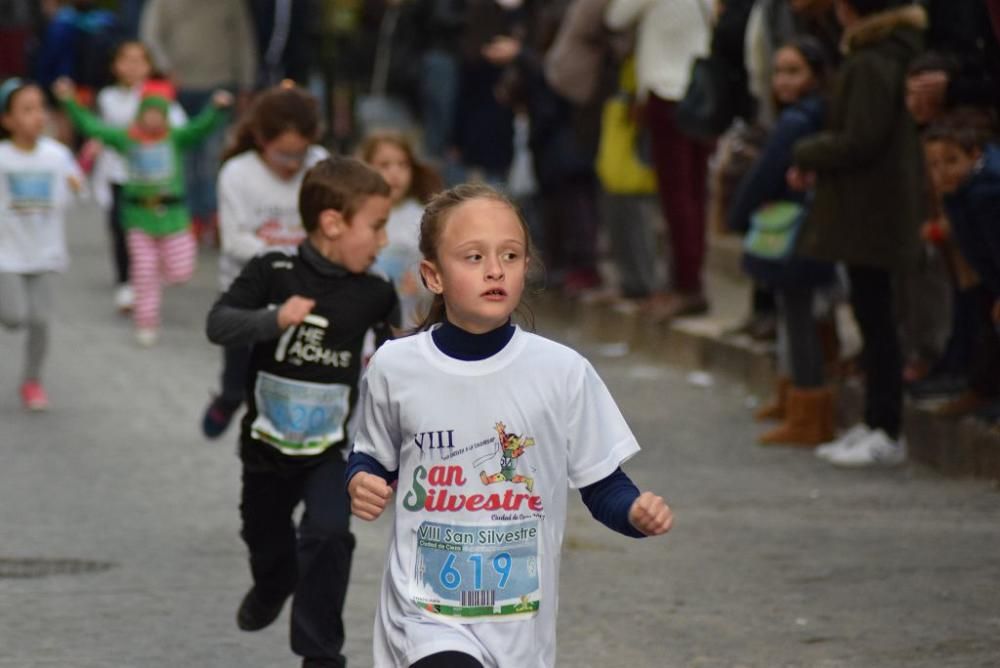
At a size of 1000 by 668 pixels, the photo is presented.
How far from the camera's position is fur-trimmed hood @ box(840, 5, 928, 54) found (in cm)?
938

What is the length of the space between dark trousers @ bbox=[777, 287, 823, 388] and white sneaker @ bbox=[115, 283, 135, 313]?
576cm

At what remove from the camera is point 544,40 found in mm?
14016

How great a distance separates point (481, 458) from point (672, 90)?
7.79 metres

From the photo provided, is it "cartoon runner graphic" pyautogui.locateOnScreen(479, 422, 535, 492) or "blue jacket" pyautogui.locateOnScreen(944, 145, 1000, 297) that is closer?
"cartoon runner graphic" pyautogui.locateOnScreen(479, 422, 535, 492)

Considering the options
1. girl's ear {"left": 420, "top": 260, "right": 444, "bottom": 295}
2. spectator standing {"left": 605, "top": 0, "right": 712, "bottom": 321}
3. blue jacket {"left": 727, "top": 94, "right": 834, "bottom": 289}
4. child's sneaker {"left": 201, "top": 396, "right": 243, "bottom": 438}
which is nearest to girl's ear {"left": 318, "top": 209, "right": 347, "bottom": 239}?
girl's ear {"left": 420, "top": 260, "right": 444, "bottom": 295}

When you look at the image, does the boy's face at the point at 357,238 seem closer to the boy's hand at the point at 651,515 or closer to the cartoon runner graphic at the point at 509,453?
the cartoon runner graphic at the point at 509,453

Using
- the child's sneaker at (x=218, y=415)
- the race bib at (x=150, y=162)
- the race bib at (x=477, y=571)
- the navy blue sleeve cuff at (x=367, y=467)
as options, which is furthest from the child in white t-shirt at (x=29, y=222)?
the race bib at (x=477, y=571)

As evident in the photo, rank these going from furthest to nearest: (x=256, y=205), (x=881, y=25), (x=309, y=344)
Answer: (x=881, y=25) → (x=256, y=205) → (x=309, y=344)

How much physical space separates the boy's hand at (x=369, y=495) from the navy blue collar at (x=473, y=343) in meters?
0.30

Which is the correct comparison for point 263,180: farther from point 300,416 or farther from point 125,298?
point 125,298

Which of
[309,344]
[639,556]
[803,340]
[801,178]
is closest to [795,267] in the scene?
[803,340]

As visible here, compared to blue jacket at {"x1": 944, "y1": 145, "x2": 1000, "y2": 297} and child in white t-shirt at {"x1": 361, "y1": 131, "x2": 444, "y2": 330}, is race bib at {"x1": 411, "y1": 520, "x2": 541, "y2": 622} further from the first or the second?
blue jacket at {"x1": 944, "y1": 145, "x2": 1000, "y2": 297}

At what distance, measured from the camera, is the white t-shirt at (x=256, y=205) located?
8336 millimetres

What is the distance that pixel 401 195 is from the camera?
29.9ft
